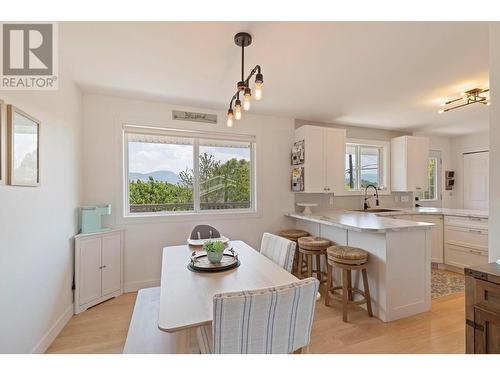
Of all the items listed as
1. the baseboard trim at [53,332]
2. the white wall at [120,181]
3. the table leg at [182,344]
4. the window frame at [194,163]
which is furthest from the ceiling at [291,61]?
the baseboard trim at [53,332]

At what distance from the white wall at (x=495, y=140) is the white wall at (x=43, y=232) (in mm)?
2938

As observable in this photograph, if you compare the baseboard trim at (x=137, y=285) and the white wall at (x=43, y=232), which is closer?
the white wall at (x=43, y=232)

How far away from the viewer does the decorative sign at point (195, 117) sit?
126 inches

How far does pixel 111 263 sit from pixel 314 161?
2996 mm

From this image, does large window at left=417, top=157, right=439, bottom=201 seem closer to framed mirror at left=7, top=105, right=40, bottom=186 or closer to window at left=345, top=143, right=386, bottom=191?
window at left=345, top=143, right=386, bottom=191

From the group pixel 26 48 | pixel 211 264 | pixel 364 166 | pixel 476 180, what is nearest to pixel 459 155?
pixel 476 180

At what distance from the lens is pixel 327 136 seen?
3686 millimetres

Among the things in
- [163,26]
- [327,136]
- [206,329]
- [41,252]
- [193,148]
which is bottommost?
[206,329]

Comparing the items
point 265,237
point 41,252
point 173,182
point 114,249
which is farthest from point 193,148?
point 41,252

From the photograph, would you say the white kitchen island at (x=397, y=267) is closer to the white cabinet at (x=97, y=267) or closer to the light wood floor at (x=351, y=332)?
the light wood floor at (x=351, y=332)

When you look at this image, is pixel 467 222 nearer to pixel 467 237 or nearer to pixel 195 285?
pixel 467 237

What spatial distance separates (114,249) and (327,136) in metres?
3.30

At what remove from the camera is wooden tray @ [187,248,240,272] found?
162cm

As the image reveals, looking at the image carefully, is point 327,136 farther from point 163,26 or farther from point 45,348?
point 45,348
